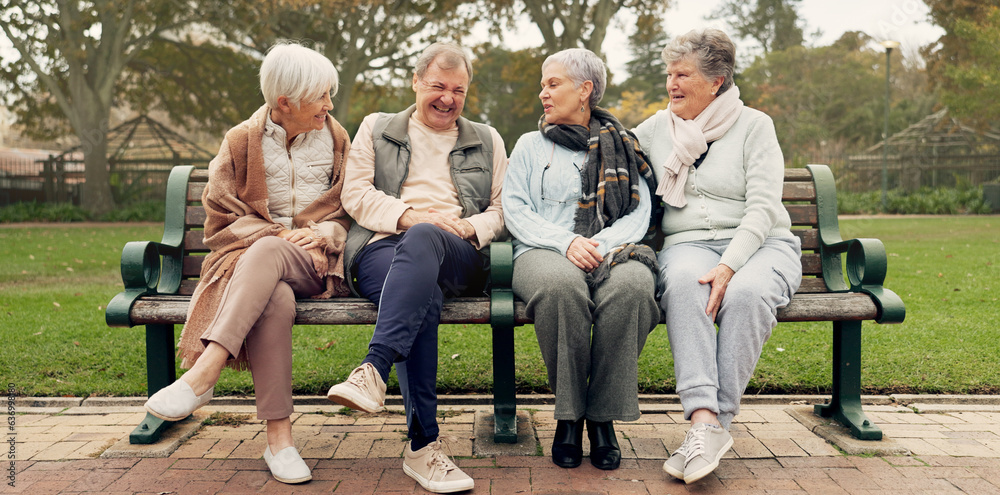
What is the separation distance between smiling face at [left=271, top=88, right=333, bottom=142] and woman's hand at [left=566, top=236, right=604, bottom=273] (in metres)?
1.17

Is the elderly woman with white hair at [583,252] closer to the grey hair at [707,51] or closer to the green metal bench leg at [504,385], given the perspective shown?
the green metal bench leg at [504,385]

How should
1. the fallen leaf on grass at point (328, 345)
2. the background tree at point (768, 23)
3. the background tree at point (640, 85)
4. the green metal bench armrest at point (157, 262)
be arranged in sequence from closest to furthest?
the green metal bench armrest at point (157, 262), the fallen leaf on grass at point (328, 345), the background tree at point (640, 85), the background tree at point (768, 23)

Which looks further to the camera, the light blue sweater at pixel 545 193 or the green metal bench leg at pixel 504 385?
the light blue sweater at pixel 545 193

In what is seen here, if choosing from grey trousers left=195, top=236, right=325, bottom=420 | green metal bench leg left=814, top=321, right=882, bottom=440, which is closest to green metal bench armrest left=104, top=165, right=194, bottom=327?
grey trousers left=195, top=236, right=325, bottom=420

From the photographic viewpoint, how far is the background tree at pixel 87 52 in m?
16.0

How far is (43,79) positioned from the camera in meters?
16.4

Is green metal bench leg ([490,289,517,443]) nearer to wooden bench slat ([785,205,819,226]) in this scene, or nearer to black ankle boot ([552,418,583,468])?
black ankle boot ([552,418,583,468])

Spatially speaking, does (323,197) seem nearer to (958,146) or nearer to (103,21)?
(103,21)

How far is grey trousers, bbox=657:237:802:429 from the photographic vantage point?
2.56 m

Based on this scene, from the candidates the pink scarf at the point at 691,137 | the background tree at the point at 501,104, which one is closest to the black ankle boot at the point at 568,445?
the pink scarf at the point at 691,137

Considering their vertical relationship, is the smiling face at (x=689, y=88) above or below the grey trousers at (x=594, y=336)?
above

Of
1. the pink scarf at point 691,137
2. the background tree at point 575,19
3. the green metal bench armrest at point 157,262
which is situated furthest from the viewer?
the background tree at point 575,19

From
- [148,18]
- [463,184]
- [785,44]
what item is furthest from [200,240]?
[785,44]

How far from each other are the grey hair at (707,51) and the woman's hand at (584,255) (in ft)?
3.04
